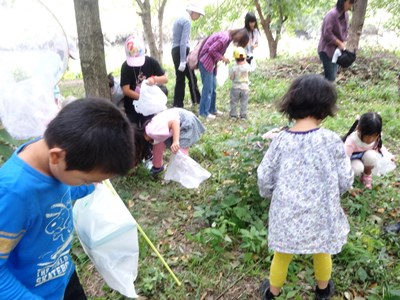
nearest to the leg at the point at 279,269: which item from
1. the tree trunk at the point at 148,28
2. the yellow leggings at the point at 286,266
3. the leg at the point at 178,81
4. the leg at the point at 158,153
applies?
the yellow leggings at the point at 286,266

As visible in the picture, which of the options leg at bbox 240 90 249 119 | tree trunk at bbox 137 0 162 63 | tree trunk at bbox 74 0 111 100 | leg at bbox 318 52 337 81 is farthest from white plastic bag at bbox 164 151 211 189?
tree trunk at bbox 137 0 162 63

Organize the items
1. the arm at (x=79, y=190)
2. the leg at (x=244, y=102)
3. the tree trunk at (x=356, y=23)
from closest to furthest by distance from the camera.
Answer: the arm at (x=79, y=190) < the leg at (x=244, y=102) < the tree trunk at (x=356, y=23)

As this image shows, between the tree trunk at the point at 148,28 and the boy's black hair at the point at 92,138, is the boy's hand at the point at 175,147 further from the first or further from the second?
the tree trunk at the point at 148,28

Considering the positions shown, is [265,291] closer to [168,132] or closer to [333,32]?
[168,132]

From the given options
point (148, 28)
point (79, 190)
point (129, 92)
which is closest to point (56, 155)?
point (79, 190)

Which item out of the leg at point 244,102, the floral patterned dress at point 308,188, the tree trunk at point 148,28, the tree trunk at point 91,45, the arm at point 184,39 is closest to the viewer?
the floral patterned dress at point 308,188

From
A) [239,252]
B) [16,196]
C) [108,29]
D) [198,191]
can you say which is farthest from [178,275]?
[108,29]

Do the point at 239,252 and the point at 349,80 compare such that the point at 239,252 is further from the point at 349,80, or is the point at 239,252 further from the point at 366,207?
the point at 349,80

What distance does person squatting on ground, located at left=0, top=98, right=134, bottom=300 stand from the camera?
3.43 feet

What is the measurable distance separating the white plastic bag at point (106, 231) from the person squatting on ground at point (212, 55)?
4.08 metres

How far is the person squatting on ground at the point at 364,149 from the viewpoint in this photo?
3.07m

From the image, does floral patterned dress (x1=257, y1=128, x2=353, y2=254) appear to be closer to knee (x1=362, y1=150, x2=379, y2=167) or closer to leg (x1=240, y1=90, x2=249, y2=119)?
knee (x1=362, y1=150, x2=379, y2=167)

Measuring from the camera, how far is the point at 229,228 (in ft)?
9.06

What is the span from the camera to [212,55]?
5543mm
